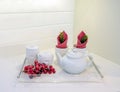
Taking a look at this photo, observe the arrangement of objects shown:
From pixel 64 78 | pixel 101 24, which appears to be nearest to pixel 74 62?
pixel 64 78

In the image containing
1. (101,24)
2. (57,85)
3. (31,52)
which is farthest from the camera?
(101,24)

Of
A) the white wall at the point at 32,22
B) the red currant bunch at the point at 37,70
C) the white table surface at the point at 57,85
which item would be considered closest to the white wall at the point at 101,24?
the white wall at the point at 32,22

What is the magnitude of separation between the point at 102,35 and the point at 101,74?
0.55 meters

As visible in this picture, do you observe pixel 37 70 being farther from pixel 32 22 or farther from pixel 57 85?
pixel 32 22

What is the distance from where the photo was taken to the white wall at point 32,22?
1.38 m

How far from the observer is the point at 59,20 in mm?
1649

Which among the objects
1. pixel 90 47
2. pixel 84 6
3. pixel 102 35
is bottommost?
pixel 90 47

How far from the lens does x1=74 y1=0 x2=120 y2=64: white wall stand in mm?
1351

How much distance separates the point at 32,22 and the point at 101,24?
60 cm

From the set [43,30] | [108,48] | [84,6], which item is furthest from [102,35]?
[43,30]

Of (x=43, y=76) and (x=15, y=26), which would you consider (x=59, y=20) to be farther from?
(x=43, y=76)

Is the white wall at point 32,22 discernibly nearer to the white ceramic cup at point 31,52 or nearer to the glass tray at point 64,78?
the white ceramic cup at point 31,52

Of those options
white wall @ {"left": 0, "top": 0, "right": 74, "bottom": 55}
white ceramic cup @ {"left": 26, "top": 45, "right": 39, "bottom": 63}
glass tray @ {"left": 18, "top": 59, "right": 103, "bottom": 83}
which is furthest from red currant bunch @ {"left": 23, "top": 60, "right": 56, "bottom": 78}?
white wall @ {"left": 0, "top": 0, "right": 74, "bottom": 55}

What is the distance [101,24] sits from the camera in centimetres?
148
